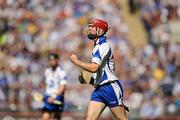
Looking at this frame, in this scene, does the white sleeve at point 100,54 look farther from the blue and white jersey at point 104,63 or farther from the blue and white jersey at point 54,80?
the blue and white jersey at point 54,80

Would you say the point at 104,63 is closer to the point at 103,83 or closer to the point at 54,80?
the point at 103,83

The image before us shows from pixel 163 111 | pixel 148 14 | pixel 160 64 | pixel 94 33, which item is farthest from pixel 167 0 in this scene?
pixel 94 33

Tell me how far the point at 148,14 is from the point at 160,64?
3024mm

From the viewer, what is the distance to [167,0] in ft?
77.1

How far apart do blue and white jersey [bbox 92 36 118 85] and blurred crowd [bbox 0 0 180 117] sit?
670cm

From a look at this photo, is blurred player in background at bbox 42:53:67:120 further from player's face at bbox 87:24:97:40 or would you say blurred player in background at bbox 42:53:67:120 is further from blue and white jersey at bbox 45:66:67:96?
player's face at bbox 87:24:97:40

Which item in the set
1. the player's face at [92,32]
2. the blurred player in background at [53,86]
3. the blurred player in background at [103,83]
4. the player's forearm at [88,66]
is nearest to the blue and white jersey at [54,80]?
the blurred player in background at [53,86]

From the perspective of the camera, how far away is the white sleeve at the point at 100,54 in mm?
11594

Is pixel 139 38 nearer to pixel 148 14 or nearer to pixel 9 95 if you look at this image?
pixel 148 14

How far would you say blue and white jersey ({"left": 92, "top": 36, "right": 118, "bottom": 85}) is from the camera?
1173 cm

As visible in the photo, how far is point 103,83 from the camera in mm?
11906

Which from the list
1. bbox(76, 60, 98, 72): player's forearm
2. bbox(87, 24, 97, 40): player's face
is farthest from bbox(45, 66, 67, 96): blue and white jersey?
bbox(76, 60, 98, 72): player's forearm

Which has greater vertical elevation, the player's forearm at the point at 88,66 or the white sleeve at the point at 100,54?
the white sleeve at the point at 100,54

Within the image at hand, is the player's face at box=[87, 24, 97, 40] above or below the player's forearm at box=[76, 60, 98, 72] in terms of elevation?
above
